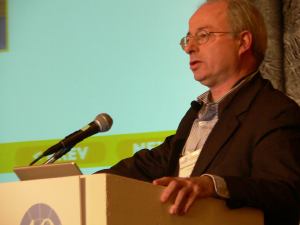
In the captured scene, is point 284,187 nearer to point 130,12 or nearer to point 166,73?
point 166,73

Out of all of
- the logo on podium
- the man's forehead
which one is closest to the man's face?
the man's forehead

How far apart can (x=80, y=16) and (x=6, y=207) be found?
1.77 meters

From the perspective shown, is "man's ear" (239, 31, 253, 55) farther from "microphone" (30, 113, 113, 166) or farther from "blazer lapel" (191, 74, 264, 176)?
"microphone" (30, 113, 113, 166)

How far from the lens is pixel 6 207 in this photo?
61.7 inches

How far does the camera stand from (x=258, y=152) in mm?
1900

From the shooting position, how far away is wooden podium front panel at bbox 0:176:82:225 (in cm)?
145

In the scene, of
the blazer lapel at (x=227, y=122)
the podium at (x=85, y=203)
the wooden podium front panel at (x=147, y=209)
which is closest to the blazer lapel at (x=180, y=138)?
the blazer lapel at (x=227, y=122)

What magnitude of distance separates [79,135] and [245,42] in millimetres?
717

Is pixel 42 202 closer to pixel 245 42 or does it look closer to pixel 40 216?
pixel 40 216

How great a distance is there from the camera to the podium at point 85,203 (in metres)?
1.42

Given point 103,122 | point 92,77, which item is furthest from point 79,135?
point 92,77

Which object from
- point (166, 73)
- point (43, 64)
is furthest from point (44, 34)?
point (166, 73)

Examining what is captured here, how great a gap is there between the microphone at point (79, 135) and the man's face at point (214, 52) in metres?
0.43

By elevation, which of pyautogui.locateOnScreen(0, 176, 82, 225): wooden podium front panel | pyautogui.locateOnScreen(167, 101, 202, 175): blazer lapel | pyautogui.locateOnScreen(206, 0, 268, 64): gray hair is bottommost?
pyautogui.locateOnScreen(167, 101, 202, 175): blazer lapel
